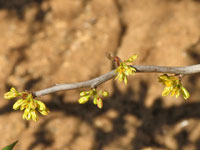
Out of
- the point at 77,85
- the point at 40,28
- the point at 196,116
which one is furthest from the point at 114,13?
the point at 77,85

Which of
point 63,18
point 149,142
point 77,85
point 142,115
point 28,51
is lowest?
point 77,85

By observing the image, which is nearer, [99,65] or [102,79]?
[102,79]

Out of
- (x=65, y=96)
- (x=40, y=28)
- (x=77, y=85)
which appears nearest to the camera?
(x=77, y=85)

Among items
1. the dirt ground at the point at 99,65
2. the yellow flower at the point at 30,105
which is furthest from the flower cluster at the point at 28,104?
the dirt ground at the point at 99,65

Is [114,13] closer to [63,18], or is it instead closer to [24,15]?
[63,18]

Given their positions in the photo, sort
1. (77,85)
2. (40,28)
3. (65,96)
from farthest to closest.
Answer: (40,28) < (65,96) < (77,85)

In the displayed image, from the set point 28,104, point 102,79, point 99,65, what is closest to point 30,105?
point 28,104

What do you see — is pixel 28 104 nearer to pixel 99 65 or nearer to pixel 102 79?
pixel 102 79

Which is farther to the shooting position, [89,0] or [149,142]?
[89,0]

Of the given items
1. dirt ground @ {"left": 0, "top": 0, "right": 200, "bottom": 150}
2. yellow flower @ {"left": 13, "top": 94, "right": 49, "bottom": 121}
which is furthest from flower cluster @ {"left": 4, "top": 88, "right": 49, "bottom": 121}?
dirt ground @ {"left": 0, "top": 0, "right": 200, "bottom": 150}
